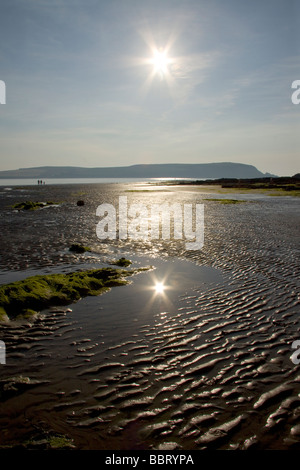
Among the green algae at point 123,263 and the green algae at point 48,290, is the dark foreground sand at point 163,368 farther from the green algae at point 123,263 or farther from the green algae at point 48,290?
the green algae at point 123,263

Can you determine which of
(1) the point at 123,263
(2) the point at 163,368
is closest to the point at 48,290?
(1) the point at 123,263

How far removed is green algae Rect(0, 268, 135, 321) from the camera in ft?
35.8

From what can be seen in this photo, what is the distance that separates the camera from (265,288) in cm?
1370

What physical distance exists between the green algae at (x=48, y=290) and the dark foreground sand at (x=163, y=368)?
59cm

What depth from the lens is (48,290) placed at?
40.5 ft

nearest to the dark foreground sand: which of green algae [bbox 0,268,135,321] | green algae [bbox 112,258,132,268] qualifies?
green algae [bbox 0,268,135,321]

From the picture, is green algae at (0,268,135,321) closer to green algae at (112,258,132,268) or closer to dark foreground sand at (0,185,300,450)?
dark foreground sand at (0,185,300,450)

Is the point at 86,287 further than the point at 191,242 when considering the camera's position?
No

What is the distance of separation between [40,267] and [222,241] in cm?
1422

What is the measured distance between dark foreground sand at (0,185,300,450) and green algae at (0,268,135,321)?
589 millimetres

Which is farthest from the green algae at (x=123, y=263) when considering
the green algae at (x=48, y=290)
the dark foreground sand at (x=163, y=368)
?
the dark foreground sand at (x=163, y=368)

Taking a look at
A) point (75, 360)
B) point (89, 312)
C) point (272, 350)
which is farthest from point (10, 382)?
point (272, 350)

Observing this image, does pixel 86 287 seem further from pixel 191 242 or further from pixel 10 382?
pixel 191 242
